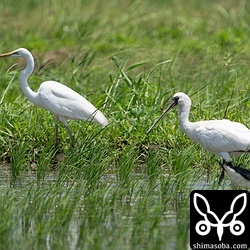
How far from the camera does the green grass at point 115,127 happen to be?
7.40 metres

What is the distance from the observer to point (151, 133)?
10883 mm

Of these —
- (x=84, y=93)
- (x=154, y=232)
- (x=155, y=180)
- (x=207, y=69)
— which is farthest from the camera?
(x=207, y=69)

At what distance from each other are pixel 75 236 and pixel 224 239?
3.71 ft

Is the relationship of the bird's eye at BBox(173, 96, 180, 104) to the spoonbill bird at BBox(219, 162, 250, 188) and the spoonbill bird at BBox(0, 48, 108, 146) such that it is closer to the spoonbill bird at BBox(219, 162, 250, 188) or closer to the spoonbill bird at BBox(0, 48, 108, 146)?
the spoonbill bird at BBox(0, 48, 108, 146)

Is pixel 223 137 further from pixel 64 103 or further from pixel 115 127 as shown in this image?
pixel 64 103

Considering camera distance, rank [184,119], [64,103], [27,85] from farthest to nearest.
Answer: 1. [27,85]
2. [64,103]
3. [184,119]

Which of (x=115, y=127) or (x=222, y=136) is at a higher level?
(x=115, y=127)

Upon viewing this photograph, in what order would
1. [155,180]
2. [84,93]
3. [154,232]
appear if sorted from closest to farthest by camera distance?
1. [154,232]
2. [155,180]
3. [84,93]

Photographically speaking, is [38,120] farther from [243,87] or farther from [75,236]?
[75,236]

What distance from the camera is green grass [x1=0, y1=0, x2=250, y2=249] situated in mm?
7402

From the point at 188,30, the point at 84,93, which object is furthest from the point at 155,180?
the point at 188,30

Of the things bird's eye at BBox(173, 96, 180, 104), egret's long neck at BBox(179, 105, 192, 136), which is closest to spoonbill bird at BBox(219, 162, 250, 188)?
egret's long neck at BBox(179, 105, 192, 136)

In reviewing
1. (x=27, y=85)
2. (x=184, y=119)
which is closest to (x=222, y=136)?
(x=184, y=119)

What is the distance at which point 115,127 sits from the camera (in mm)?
10953
